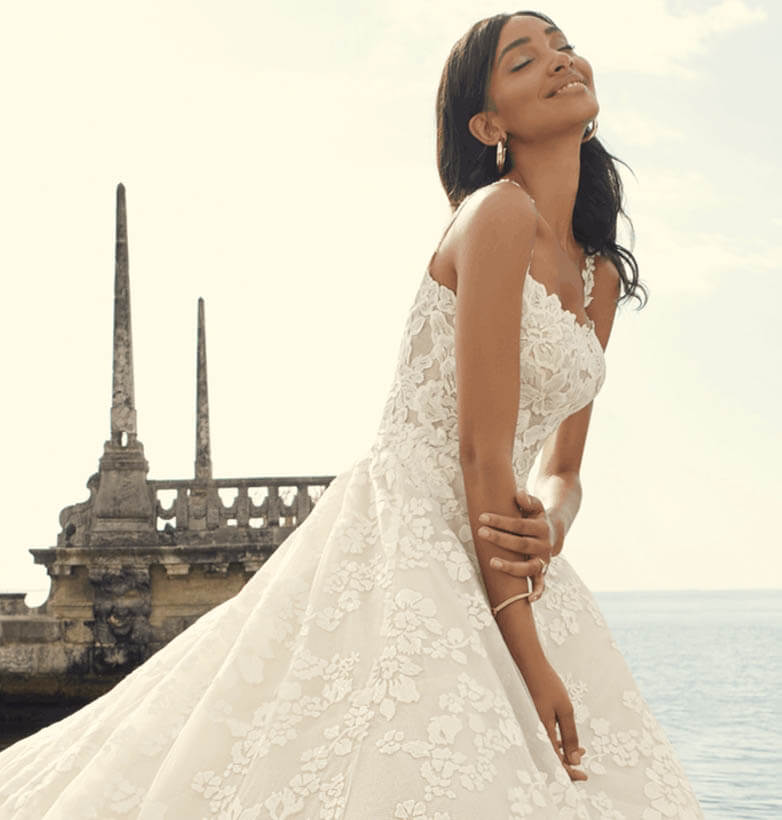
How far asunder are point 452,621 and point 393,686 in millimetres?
150

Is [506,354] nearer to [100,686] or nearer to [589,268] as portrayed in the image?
[589,268]

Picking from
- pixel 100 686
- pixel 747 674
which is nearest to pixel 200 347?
pixel 100 686

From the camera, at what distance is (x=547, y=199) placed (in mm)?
2398

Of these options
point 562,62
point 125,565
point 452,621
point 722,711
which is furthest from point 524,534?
point 722,711

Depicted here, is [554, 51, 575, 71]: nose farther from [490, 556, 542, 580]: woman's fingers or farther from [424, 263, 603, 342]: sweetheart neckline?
[490, 556, 542, 580]: woman's fingers

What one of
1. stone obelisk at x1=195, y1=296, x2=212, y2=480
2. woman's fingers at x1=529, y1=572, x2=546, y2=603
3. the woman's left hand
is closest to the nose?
the woman's left hand

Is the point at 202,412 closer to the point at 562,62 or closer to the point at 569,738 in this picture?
the point at 562,62

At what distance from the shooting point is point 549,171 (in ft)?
7.85

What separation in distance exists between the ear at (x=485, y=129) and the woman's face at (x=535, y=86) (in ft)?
0.05

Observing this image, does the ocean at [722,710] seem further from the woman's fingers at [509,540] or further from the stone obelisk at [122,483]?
the stone obelisk at [122,483]

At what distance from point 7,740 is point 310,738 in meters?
15.9

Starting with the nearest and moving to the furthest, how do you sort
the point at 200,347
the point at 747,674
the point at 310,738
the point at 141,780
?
the point at 310,738 → the point at 141,780 → the point at 200,347 → the point at 747,674

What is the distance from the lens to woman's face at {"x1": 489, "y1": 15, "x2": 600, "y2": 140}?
2320 millimetres

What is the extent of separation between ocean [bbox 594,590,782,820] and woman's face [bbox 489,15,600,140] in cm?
161
